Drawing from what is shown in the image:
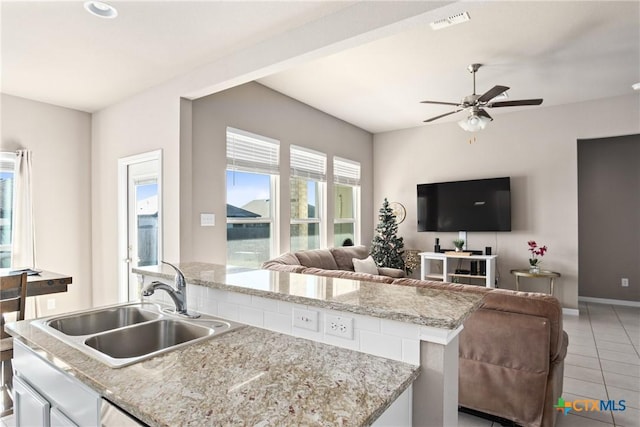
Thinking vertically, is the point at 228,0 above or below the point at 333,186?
above

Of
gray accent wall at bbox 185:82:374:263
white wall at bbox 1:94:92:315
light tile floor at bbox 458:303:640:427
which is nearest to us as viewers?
light tile floor at bbox 458:303:640:427

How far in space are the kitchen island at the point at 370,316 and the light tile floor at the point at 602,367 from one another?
1513mm

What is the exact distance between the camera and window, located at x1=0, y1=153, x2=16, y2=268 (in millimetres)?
3879

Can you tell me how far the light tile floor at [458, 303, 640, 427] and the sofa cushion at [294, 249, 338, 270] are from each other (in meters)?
2.50

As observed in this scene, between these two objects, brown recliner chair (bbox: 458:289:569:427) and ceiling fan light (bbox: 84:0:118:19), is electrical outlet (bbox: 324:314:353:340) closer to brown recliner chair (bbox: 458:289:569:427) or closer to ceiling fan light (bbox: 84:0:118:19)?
brown recliner chair (bbox: 458:289:569:427)

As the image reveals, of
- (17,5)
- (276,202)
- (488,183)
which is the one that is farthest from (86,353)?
(488,183)

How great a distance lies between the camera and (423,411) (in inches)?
44.6

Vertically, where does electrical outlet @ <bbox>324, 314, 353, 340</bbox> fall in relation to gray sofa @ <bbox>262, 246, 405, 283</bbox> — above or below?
above

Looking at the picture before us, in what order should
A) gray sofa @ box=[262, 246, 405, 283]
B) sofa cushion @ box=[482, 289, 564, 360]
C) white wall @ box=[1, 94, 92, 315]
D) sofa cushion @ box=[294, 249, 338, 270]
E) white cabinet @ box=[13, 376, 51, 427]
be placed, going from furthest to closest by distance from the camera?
1. sofa cushion @ box=[294, 249, 338, 270]
2. gray sofa @ box=[262, 246, 405, 283]
3. white wall @ box=[1, 94, 92, 315]
4. sofa cushion @ box=[482, 289, 564, 360]
5. white cabinet @ box=[13, 376, 51, 427]

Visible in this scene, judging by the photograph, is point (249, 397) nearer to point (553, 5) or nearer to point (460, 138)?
point (553, 5)

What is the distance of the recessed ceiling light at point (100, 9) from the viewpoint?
2.29 metres

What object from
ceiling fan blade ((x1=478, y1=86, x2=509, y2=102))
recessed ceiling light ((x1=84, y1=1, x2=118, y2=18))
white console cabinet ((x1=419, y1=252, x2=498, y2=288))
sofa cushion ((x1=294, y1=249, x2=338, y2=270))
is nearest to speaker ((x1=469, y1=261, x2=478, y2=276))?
white console cabinet ((x1=419, y1=252, x2=498, y2=288))

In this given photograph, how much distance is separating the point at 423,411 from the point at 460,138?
5.46 meters

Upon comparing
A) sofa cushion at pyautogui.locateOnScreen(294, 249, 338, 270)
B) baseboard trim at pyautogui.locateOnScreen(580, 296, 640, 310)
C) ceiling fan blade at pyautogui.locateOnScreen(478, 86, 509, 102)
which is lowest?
baseboard trim at pyautogui.locateOnScreen(580, 296, 640, 310)
